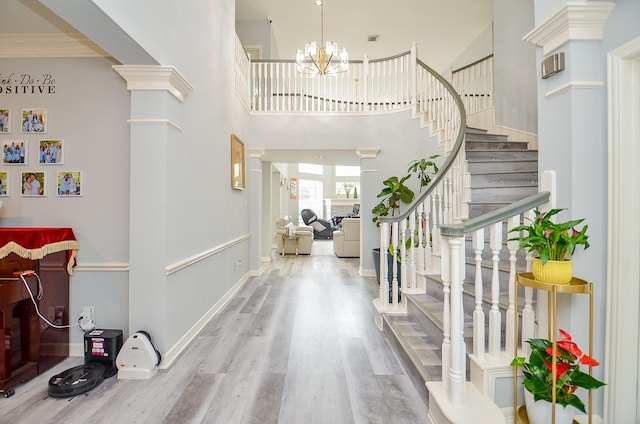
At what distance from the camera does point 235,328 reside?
309cm

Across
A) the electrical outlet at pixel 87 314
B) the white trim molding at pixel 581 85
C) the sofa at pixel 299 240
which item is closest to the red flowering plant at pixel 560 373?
the white trim molding at pixel 581 85

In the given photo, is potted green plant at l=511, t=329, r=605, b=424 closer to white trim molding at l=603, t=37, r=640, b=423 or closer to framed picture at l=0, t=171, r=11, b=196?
white trim molding at l=603, t=37, r=640, b=423

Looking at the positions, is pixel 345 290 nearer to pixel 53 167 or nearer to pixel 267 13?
pixel 53 167

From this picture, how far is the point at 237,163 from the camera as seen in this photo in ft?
14.5

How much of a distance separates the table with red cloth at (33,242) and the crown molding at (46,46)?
143cm

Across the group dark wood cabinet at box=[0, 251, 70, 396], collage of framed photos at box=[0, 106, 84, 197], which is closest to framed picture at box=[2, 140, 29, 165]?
collage of framed photos at box=[0, 106, 84, 197]

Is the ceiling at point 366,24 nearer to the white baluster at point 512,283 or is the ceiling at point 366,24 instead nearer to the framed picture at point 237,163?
the framed picture at point 237,163

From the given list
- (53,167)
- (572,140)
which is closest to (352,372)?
(572,140)

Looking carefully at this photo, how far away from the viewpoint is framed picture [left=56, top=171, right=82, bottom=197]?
8.29 ft

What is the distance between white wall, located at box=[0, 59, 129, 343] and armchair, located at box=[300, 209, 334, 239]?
888 centimetres

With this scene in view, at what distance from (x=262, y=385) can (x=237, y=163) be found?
10.1ft

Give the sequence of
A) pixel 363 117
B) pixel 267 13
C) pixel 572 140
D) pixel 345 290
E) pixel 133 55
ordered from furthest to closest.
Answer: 1. pixel 267 13
2. pixel 363 117
3. pixel 345 290
4. pixel 133 55
5. pixel 572 140

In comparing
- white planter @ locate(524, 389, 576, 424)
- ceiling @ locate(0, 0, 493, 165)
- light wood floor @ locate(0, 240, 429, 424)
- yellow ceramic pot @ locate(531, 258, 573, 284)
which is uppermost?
ceiling @ locate(0, 0, 493, 165)

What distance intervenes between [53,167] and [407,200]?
4.20 meters
